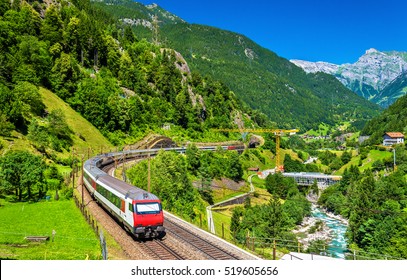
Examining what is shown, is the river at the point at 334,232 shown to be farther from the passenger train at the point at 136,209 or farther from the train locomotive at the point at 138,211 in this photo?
the train locomotive at the point at 138,211

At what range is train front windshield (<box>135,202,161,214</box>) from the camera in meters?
24.9

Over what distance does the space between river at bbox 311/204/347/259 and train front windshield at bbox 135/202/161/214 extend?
129ft

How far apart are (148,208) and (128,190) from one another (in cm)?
335

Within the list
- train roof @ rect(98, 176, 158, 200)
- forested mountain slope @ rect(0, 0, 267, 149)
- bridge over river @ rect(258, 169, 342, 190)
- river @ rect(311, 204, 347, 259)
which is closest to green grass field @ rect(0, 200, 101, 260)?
train roof @ rect(98, 176, 158, 200)

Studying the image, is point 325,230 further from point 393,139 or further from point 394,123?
point 394,123

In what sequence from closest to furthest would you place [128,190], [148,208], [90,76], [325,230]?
[148,208]
[128,190]
[325,230]
[90,76]

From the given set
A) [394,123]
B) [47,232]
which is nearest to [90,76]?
[47,232]

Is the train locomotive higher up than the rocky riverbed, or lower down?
higher up

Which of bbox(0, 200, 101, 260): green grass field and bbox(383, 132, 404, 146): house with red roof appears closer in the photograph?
bbox(0, 200, 101, 260): green grass field

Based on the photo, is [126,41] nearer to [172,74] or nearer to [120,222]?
Answer: [172,74]

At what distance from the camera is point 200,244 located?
25.4 m

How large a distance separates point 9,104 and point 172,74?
3582 inches

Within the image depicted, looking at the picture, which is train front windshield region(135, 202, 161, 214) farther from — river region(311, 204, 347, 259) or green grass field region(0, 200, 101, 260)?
river region(311, 204, 347, 259)
